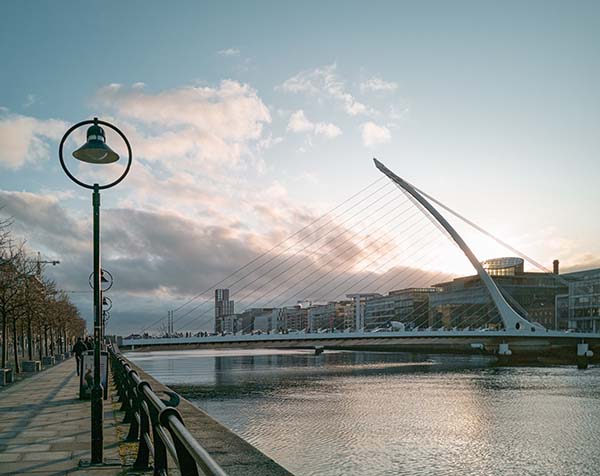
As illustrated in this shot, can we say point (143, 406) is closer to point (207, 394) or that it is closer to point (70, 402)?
point (70, 402)

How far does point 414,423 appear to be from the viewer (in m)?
25.7

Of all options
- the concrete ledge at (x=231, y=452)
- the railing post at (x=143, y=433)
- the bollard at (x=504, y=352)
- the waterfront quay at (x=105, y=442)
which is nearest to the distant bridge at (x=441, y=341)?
the bollard at (x=504, y=352)

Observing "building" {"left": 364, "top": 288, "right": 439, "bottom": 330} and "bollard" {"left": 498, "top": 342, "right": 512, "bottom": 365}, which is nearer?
"bollard" {"left": 498, "top": 342, "right": 512, "bottom": 365}

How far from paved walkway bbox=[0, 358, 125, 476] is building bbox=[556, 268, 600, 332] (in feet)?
325

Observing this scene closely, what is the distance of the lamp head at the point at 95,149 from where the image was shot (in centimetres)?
885

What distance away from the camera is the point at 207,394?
122 ft

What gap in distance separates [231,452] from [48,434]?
10.8ft

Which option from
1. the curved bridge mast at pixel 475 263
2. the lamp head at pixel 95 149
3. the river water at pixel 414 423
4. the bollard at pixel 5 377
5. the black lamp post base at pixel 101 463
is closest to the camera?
the black lamp post base at pixel 101 463

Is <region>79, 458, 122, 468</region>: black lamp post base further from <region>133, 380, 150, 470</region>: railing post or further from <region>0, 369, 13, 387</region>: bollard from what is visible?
<region>0, 369, 13, 387</region>: bollard

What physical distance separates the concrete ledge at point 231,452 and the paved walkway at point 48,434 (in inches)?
62.5

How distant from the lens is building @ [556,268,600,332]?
102 metres

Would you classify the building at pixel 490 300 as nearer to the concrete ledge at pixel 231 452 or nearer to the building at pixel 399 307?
the building at pixel 399 307

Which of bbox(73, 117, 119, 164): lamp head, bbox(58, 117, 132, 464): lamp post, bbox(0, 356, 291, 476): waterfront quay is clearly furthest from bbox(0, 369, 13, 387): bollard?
bbox(73, 117, 119, 164): lamp head

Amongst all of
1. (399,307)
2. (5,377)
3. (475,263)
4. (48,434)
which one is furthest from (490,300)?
(48,434)
